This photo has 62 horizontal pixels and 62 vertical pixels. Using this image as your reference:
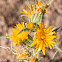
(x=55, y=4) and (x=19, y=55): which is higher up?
(x=55, y=4)

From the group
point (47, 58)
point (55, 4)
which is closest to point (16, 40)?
point (47, 58)

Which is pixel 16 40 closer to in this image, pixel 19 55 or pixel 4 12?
pixel 19 55

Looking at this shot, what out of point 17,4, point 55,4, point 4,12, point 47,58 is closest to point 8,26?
point 4,12

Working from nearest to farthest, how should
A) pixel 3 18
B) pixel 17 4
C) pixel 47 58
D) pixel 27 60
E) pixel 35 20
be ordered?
pixel 35 20 → pixel 27 60 → pixel 47 58 → pixel 3 18 → pixel 17 4

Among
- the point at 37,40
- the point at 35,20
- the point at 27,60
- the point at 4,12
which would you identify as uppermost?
the point at 4,12

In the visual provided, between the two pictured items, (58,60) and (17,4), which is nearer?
(58,60)

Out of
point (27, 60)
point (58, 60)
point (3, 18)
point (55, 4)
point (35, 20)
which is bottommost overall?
point (58, 60)

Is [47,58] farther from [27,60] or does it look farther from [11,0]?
Answer: [11,0]

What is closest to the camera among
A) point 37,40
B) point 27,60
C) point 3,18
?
point 37,40

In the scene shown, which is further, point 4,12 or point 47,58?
point 4,12

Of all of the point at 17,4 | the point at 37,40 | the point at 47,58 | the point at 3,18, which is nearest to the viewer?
the point at 37,40
